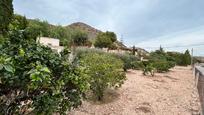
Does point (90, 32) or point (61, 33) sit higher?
point (90, 32)

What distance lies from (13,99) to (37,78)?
132 cm

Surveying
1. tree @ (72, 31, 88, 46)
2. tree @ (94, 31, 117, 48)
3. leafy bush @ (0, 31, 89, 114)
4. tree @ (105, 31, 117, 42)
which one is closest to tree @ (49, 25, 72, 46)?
tree @ (72, 31, 88, 46)

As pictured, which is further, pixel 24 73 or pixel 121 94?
pixel 121 94

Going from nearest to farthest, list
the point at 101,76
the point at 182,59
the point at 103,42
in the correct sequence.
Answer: the point at 101,76 < the point at 182,59 < the point at 103,42

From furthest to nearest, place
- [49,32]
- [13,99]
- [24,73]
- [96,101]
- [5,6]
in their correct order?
[49,32]
[5,6]
[96,101]
[13,99]
[24,73]

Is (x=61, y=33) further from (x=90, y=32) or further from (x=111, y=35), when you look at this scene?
(x=90, y=32)

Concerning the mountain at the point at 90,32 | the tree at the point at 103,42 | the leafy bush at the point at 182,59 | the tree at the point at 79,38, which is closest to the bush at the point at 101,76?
the tree at the point at 103,42

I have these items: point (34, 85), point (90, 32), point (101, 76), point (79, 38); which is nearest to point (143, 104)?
point (101, 76)

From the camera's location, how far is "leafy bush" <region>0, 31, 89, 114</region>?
2.87 metres

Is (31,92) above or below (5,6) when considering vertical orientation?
below

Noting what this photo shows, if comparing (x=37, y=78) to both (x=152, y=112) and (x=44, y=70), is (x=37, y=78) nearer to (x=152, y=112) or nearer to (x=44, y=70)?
(x=44, y=70)

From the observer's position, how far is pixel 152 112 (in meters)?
7.24

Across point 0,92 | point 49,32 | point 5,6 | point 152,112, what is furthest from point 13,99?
point 49,32

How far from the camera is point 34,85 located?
104 inches
